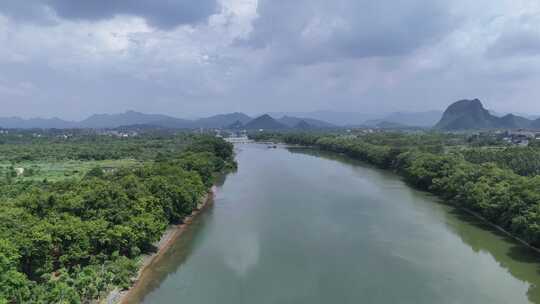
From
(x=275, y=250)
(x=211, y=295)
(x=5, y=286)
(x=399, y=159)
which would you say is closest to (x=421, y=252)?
(x=275, y=250)

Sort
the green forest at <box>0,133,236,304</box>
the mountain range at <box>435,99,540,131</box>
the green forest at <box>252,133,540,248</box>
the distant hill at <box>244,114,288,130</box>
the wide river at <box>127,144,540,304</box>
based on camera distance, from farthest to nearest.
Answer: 1. the distant hill at <box>244,114,288,130</box>
2. the mountain range at <box>435,99,540,131</box>
3. the green forest at <box>252,133,540,248</box>
4. the wide river at <box>127,144,540,304</box>
5. the green forest at <box>0,133,236,304</box>

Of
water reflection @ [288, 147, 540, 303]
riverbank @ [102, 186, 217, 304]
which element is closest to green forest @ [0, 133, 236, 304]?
riverbank @ [102, 186, 217, 304]

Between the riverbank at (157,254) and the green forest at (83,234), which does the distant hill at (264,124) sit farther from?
the green forest at (83,234)

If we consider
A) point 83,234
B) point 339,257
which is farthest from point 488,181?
point 83,234

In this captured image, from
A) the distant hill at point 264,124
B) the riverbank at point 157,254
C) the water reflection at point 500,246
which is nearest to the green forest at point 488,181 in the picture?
the water reflection at point 500,246

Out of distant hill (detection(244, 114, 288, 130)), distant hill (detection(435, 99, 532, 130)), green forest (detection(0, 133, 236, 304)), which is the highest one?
distant hill (detection(435, 99, 532, 130))

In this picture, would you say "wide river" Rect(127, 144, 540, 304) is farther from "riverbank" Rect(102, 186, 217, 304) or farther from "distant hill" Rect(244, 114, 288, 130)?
"distant hill" Rect(244, 114, 288, 130)

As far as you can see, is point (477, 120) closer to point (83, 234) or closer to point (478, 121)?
point (478, 121)
